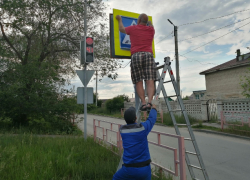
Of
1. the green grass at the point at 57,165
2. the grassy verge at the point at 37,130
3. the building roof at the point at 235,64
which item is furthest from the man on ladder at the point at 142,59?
the building roof at the point at 235,64

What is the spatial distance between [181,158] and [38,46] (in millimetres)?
11750

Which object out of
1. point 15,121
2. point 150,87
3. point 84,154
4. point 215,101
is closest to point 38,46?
point 15,121

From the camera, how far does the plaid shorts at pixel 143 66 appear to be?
134 inches

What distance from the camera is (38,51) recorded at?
13.2 meters

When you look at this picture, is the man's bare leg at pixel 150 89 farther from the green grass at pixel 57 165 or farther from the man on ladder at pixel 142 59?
the green grass at pixel 57 165

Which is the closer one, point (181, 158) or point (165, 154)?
point (181, 158)

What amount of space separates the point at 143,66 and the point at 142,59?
0.38 feet

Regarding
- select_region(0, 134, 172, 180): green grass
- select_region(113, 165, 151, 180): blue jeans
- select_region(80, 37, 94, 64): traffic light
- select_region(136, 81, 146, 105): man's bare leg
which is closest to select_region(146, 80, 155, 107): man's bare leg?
select_region(136, 81, 146, 105): man's bare leg

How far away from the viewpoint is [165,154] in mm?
7453

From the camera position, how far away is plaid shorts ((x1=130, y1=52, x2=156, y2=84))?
→ 3406 mm

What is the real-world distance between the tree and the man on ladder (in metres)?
8.65

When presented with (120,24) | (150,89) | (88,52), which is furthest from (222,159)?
(88,52)

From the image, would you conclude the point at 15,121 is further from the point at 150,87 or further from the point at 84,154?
the point at 150,87

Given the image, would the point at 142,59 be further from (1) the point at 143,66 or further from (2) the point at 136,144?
(2) the point at 136,144
